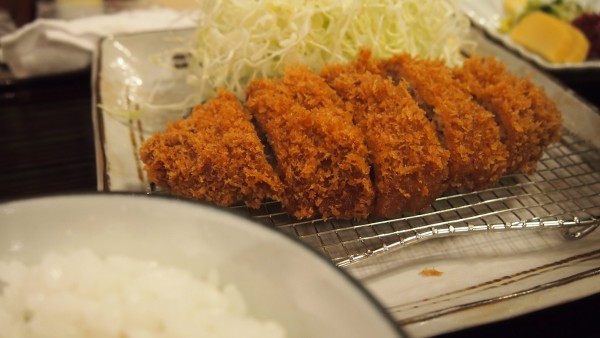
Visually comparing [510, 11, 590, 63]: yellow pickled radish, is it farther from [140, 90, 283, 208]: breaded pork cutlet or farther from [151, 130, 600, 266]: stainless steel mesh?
[140, 90, 283, 208]: breaded pork cutlet

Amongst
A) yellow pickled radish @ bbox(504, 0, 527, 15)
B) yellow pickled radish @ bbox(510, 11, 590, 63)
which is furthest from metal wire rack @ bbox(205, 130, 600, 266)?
yellow pickled radish @ bbox(504, 0, 527, 15)

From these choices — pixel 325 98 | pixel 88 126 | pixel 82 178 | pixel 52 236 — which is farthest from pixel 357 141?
pixel 88 126

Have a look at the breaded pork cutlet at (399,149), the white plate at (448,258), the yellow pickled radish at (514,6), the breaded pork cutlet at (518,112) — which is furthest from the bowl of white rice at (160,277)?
the yellow pickled radish at (514,6)

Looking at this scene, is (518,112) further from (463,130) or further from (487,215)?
(487,215)

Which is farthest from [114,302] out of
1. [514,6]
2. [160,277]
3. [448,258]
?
[514,6]

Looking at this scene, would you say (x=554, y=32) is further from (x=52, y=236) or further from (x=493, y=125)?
(x=52, y=236)

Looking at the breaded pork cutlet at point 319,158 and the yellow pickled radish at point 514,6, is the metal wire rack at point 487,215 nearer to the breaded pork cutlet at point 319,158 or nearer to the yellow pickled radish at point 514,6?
the breaded pork cutlet at point 319,158
